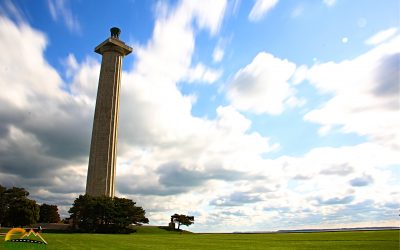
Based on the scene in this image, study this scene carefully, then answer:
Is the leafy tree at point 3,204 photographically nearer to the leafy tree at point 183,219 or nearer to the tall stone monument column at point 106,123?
the tall stone monument column at point 106,123

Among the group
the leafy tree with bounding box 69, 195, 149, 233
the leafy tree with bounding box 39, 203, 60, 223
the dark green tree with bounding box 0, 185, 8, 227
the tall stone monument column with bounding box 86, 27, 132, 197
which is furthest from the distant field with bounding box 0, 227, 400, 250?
the leafy tree with bounding box 39, 203, 60, 223

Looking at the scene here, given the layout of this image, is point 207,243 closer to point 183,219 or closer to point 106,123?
point 183,219

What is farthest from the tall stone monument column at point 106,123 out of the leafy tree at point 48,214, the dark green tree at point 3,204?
the leafy tree at point 48,214

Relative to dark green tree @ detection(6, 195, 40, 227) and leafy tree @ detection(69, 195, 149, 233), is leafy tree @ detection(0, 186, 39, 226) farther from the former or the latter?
leafy tree @ detection(69, 195, 149, 233)

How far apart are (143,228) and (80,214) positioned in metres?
17.0

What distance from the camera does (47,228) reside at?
264 ft

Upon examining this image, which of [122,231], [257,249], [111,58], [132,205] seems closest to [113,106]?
[111,58]

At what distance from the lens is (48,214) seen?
350 ft

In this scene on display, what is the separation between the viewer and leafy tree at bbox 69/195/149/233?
254ft

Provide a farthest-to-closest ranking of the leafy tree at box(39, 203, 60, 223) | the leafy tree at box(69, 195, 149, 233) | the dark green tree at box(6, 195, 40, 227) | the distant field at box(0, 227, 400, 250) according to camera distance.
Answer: the leafy tree at box(39, 203, 60, 223)
the leafy tree at box(69, 195, 149, 233)
the dark green tree at box(6, 195, 40, 227)
the distant field at box(0, 227, 400, 250)

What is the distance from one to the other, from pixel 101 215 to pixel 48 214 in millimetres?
38312

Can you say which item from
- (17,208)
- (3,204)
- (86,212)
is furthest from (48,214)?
(86,212)

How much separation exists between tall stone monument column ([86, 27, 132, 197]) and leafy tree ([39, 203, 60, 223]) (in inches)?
821

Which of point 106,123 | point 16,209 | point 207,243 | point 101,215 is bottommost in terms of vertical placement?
point 207,243
